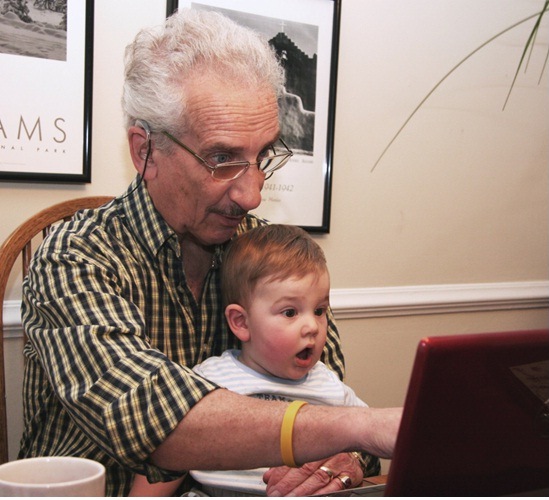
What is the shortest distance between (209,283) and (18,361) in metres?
0.68

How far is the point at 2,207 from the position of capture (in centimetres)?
188

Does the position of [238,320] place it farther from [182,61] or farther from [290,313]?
[182,61]

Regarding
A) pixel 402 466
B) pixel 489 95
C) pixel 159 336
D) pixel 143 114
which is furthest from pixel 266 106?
pixel 489 95

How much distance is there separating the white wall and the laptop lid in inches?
68.0

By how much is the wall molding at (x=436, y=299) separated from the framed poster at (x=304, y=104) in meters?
0.28

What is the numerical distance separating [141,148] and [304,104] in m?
0.91

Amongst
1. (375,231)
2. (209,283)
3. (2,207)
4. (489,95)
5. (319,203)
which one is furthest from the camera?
(489,95)

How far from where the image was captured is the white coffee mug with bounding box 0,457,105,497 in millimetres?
647

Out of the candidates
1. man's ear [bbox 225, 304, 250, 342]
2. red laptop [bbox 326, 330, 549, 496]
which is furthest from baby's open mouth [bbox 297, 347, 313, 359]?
red laptop [bbox 326, 330, 549, 496]

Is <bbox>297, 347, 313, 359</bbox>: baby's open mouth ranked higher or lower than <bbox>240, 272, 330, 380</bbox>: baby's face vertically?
lower

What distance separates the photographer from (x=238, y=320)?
1.47 metres

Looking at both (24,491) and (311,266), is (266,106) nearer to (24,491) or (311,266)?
(311,266)

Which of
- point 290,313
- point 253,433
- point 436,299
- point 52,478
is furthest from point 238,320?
point 436,299

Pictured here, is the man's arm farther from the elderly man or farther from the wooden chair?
the wooden chair
